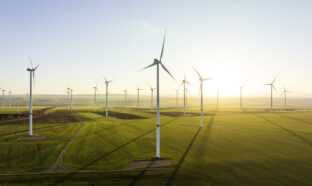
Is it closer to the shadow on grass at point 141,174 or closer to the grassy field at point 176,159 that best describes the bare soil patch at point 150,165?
the shadow on grass at point 141,174

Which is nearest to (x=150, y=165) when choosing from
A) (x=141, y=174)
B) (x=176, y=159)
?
(x=141, y=174)

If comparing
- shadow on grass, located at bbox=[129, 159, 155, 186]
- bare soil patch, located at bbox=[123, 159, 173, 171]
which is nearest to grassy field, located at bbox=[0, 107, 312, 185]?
shadow on grass, located at bbox=[129, 159, 155, 186]

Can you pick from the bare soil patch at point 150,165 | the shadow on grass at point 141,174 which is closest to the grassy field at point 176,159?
the shadow on grass at point 141,174

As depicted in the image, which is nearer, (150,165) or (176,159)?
(150,165)

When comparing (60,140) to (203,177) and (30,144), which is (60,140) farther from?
(203,177)

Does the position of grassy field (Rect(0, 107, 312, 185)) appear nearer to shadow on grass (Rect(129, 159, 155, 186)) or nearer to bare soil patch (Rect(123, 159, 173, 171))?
shadow on grass (Rect(129, 159, 155, 186))

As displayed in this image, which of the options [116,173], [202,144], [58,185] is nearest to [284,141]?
[202,144]

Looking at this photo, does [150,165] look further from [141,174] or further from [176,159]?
[176,159]

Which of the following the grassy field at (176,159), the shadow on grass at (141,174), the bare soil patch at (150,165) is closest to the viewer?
the shadow on grass at (141,174)

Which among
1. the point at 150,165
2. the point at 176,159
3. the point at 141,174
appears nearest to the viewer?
the point at 141,174

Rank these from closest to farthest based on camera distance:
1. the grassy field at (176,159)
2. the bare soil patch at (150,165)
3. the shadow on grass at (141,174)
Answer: the shadow on grass at (141,174) → the grassy field at (176,159) → the bare soil patch at (150,165)

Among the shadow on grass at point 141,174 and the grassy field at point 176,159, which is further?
the grassy field at point 176,159
